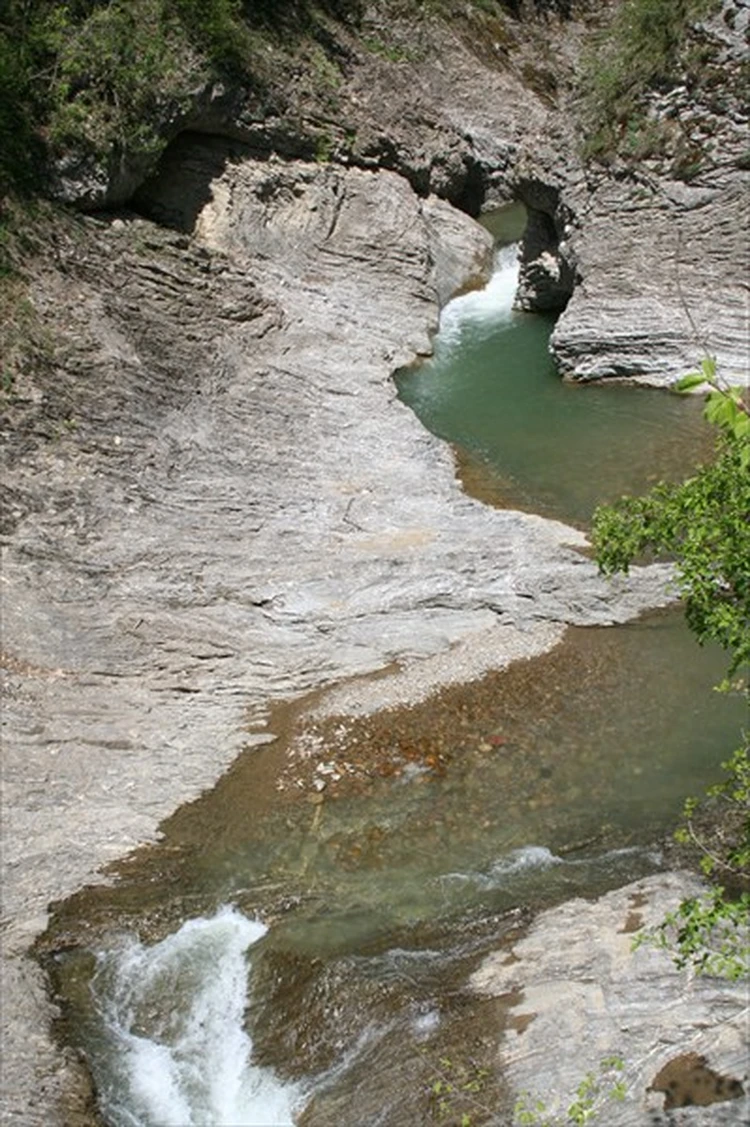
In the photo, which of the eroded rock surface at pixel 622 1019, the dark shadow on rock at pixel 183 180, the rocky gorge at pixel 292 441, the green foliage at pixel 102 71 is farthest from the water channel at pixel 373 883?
the dark shadow on rock at pixel 183 180

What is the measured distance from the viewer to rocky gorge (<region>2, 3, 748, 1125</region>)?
45.5ft

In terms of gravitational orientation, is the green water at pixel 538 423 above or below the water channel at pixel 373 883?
above

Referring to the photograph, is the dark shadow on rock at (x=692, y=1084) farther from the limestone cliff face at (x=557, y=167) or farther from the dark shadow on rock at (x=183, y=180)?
the dark shadow on rock at (x=183, y=180)

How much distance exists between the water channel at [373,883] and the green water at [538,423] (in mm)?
5253

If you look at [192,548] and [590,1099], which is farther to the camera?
[192,548]

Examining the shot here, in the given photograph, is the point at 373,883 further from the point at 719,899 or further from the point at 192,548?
the point at 192,548

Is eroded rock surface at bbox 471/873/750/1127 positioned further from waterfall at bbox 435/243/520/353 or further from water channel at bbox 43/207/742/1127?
waterfall at bbox 435/243/520/353

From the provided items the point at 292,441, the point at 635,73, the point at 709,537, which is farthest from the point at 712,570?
the point at 635,73

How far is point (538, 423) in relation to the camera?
24172mm

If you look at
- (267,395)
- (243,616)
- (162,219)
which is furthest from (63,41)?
(243,616)

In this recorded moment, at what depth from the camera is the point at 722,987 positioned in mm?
9328

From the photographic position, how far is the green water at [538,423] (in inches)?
837

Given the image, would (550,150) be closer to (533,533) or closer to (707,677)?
(533,533)

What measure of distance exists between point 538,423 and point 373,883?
13.7 metres
